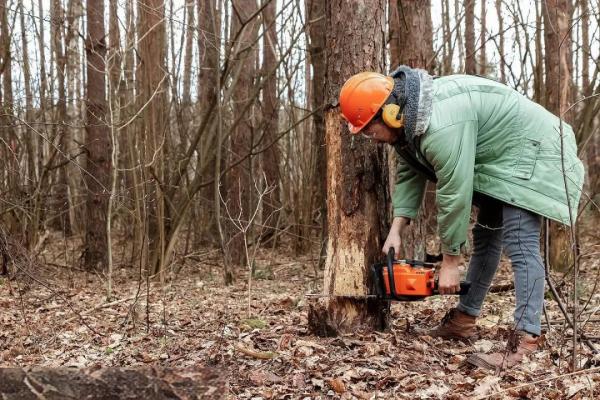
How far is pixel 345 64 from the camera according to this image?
4.27m

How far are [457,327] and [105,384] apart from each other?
8.37ft

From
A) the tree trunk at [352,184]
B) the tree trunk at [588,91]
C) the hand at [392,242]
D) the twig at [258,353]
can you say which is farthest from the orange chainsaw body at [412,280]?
the tree trunk at [588,91]

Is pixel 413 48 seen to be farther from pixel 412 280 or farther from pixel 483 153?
pixel 412 280

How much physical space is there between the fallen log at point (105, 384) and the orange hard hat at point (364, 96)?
1730 millimetres

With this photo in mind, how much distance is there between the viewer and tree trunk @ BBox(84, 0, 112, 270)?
31.7 ft

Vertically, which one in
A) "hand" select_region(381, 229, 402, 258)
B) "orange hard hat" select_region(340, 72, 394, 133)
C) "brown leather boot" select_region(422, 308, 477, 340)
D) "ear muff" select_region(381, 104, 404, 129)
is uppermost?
"orange hard hat" select_region(340, 72, 394, 133)

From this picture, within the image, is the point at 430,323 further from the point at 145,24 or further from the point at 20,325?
the point at 145,24

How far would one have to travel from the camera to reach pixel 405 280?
392 cm

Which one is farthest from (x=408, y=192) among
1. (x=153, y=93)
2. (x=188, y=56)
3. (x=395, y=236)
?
(x=188, y=56)

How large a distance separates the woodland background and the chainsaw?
0.85ft

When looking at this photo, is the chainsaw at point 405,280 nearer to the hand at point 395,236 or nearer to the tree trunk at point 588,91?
the hand at point 395,236

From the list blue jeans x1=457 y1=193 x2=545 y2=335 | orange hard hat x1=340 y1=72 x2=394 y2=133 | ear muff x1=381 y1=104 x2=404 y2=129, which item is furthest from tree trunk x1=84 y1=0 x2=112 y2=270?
blue jeans x1=457 y1=193 x2=545 y2=335

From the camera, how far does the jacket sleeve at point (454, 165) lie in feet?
11.8

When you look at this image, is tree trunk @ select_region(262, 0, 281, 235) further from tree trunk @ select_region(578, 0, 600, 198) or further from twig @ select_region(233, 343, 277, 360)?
twig @ select_region(233, 343, 277, 360)
